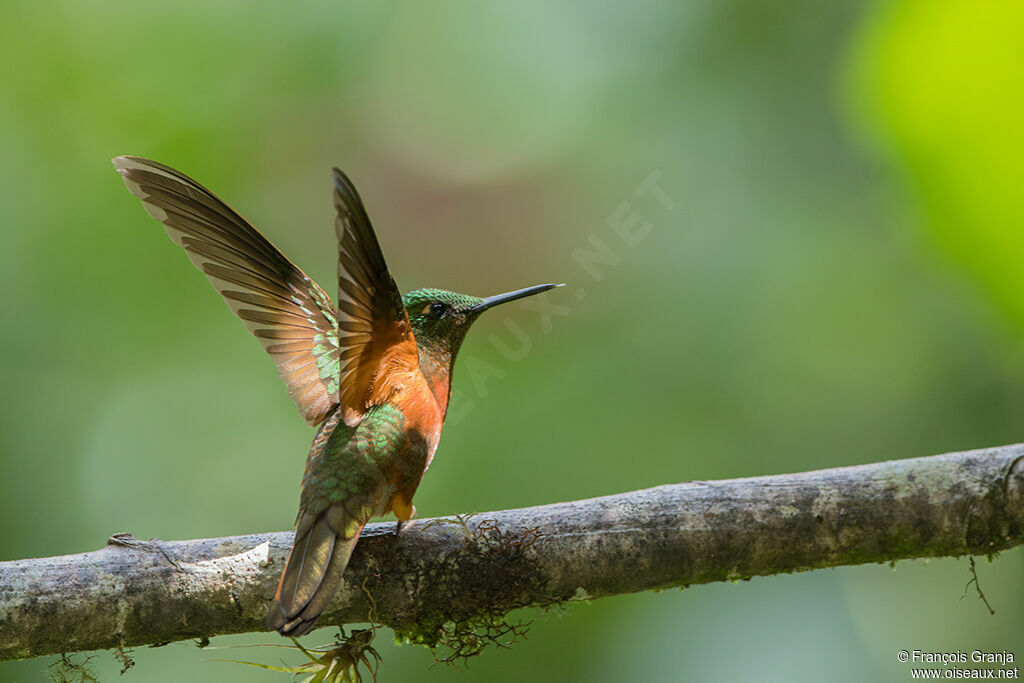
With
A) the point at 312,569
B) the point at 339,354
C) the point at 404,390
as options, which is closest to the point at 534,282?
the point at 404,390

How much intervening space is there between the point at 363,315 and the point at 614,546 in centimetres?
94

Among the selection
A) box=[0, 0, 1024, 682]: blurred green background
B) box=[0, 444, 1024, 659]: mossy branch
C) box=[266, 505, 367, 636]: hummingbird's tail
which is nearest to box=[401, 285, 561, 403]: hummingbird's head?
box=[0, 444, 1024, 659]: mossy branch

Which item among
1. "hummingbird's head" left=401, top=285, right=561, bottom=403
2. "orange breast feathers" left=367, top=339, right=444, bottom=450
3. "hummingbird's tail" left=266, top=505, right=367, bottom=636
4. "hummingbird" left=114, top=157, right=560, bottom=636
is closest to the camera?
"hummingbird's tail" left=266, top=505, right=367, bottom=636

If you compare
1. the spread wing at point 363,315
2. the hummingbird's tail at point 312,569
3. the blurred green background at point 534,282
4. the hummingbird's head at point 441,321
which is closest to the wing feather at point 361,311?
the spread wing at point 363,315

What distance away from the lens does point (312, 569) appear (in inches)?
90.4

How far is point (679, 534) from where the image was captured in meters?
2.61

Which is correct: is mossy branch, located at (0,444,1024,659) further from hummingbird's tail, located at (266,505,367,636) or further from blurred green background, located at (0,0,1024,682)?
A: blurred green background, located at (0,0,1024,682)

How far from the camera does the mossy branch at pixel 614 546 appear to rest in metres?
2.46

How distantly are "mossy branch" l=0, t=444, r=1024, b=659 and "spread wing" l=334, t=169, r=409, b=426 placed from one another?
42cm

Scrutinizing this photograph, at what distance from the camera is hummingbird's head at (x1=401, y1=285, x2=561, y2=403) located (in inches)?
123

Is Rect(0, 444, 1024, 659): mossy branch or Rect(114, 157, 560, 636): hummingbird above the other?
Rect(114, 157, 560, 636): hummingbird

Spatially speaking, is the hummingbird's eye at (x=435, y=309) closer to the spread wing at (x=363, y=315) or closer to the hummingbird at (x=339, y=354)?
the hummingbird at (x=339, y=354)

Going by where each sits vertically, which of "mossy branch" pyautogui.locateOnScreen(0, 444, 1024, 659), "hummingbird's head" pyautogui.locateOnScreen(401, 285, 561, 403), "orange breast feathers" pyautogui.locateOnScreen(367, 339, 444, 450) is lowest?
"mossy branch" pyautogui.locateOnScreen(0, 444, 1024, 659)

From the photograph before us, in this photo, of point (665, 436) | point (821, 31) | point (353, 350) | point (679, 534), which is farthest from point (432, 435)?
point (821, 31)
